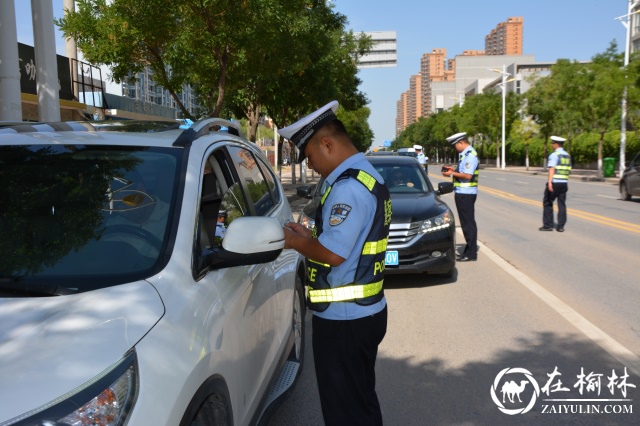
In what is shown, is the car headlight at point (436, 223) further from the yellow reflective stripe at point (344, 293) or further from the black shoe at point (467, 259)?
the yellow reflective stripe at point (344, 293)

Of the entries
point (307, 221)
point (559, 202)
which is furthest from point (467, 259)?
point (559, 202)

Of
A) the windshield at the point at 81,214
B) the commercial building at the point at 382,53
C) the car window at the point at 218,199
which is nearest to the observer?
the windshield at the point at 81,214

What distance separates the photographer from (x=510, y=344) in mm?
5621

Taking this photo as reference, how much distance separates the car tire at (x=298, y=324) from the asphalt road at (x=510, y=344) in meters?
0.24

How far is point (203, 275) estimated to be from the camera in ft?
8.75

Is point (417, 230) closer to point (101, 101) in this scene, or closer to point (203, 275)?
point (203, 275)

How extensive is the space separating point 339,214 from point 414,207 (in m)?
5.65

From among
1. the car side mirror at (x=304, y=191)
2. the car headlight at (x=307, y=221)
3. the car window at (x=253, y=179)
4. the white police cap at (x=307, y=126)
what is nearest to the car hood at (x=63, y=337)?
the white police cap at (x=307, y=126)

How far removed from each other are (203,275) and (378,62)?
1581 inches

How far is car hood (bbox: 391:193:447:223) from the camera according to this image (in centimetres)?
792

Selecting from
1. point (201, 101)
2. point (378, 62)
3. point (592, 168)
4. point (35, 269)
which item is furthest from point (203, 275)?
point (592, 168)

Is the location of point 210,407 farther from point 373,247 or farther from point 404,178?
point 404,178

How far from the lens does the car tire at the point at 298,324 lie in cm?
459

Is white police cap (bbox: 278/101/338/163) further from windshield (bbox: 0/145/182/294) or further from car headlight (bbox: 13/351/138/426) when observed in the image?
car headlight (bbox: 13/351/138/426)
